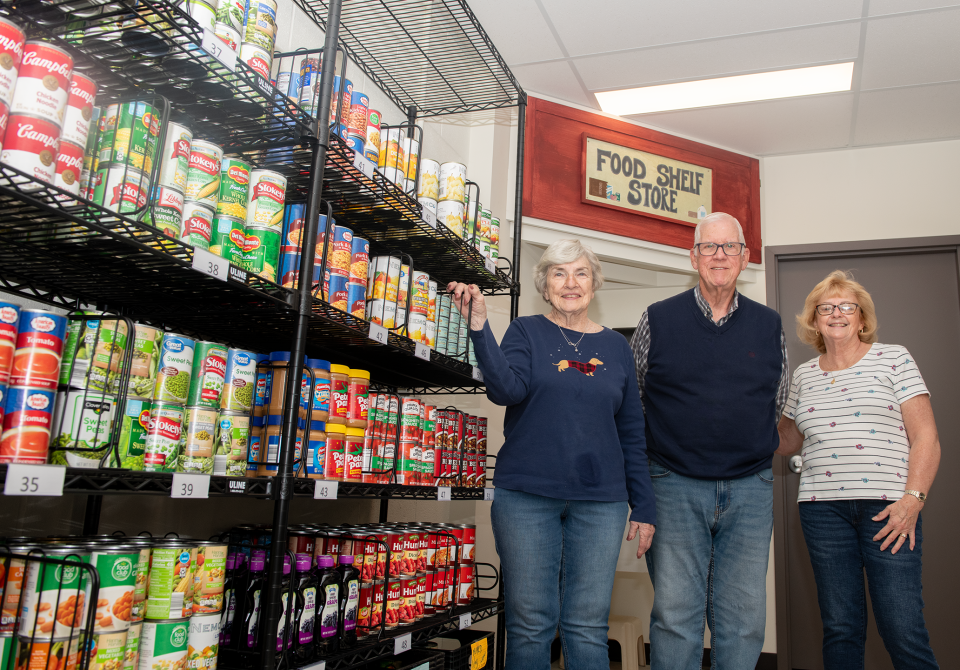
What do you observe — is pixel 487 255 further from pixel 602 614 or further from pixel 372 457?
pixel 602 614

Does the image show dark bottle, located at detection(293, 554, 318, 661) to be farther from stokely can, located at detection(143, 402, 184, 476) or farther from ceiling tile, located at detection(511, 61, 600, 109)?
ceiling tile, located at detection(511, 61, 600, 109)

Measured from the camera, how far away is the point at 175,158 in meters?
1.35

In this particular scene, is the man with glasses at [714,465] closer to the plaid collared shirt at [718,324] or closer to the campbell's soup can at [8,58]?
the plaid collared shirt at [718,324]

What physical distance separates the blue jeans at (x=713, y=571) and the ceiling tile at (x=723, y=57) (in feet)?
7.66

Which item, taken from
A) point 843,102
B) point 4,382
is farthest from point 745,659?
point 843,102

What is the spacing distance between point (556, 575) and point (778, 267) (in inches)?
131

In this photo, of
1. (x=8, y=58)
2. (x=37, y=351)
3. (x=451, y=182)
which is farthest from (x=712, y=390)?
(x=8, y=58)

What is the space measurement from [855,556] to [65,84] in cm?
242

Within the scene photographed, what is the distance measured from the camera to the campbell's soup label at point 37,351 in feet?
3.62

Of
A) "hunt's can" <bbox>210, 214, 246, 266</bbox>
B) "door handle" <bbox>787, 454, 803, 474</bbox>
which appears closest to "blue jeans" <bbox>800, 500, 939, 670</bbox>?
"door handle" <bbox>787, 454, 803, 474</bbox>

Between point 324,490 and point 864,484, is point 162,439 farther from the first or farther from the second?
point 864,484

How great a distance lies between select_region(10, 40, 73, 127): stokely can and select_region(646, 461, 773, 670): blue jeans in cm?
176

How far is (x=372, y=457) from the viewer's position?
6.53 feet

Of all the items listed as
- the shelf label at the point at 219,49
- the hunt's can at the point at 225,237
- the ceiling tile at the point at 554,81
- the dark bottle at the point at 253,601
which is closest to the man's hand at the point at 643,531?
the dark bottle at the point at 253,601
